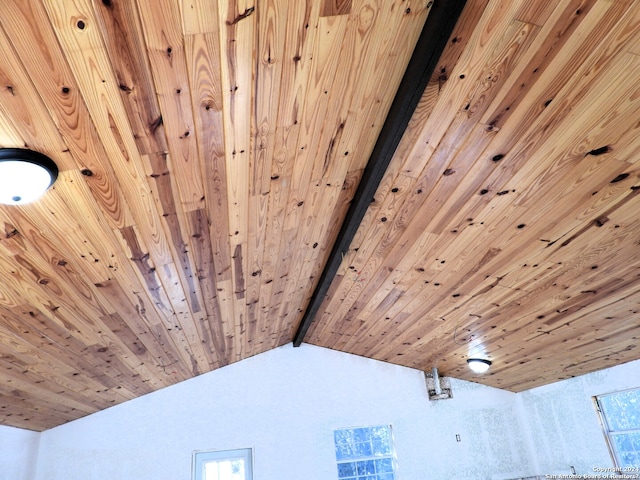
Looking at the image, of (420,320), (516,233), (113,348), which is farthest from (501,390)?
(113,348)

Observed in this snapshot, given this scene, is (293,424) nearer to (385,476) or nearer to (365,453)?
(365,453)

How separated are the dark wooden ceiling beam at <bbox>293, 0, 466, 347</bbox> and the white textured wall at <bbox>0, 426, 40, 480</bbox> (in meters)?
3.75

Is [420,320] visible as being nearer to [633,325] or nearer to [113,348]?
[633,325]

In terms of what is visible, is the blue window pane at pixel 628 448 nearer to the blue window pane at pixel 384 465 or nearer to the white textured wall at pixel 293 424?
the white textured wall at pixel 293 424

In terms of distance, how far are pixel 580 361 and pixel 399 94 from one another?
428cm

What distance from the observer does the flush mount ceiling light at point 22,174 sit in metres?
1.36

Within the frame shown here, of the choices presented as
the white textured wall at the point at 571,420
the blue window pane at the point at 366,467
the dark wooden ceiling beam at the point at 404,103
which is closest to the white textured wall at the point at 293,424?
the white textured wall at the point at 571,420

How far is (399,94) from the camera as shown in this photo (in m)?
1.78

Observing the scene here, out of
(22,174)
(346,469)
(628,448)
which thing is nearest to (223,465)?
(346,469)

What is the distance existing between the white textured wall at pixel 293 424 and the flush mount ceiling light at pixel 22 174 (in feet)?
14.0

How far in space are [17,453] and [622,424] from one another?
627 cm

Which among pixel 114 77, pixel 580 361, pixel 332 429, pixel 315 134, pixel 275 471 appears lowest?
pixel 275 471

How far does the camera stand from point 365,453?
5438 millimetres

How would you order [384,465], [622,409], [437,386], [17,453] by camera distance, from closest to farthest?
[17,453] → [622,409] → [384,465] → [437,386]
